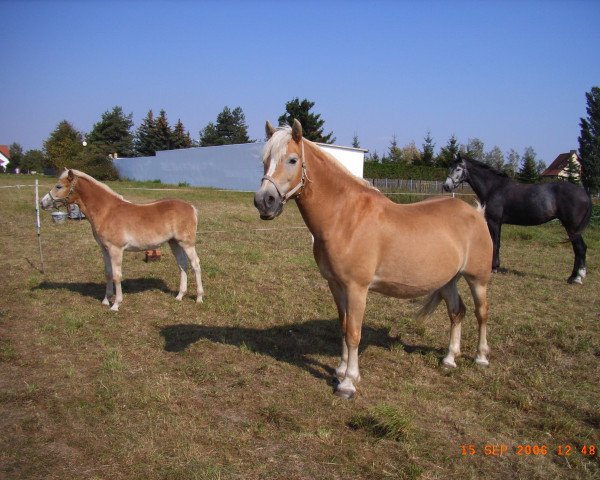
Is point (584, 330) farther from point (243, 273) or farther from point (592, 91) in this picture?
point (592, 91)

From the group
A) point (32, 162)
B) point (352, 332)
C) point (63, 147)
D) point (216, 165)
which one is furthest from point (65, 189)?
point (32, 162)

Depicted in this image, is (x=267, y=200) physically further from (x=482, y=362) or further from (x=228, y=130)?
(x=228, y=130)

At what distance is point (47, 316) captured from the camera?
5.87 metres

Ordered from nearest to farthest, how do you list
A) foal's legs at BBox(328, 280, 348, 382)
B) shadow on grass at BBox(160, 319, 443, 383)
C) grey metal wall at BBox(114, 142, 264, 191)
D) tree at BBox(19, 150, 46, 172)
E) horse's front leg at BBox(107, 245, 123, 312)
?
foal's legs at BBox(328, 280, 348, 382), shadow on grass at BBox(160, 319, 443, 383), horse's front leg at BBox(107, 245, 123, 312), grey metal wall at BBox(114, 142, 264, 191), tree at BBox(19, 150, 46, 172)

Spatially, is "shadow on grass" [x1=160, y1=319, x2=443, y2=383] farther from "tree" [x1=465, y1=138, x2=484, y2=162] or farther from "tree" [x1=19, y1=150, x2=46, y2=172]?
"tree" [x1=19, y1=150, x2=46, y2=172]

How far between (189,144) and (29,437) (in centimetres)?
6350

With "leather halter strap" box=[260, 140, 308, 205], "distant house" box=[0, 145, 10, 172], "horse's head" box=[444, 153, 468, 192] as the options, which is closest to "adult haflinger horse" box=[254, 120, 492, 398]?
"leather halter strap" box=[260, 140, 308, 205]

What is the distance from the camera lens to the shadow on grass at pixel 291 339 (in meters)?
4.80

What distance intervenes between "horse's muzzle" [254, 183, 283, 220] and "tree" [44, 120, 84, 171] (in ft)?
156

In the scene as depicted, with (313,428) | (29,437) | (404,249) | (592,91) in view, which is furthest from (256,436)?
(592,91)

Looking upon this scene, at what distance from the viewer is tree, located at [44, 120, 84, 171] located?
1832 inches

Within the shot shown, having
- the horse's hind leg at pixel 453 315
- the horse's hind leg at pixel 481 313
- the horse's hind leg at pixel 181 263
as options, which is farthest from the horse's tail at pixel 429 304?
the horse's hind leg at pixel 181 263

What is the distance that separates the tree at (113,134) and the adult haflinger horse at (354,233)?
61.9 meters

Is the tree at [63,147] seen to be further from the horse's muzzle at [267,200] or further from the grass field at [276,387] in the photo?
the horse's muzzle at [267,200]
